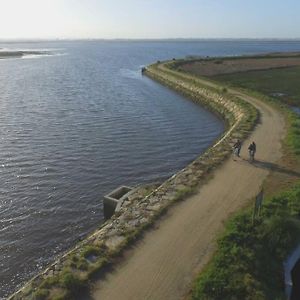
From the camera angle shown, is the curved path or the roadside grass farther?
the curved path

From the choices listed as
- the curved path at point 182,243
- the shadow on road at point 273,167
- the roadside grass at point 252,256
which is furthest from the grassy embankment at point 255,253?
the shadow on road at point 273,167

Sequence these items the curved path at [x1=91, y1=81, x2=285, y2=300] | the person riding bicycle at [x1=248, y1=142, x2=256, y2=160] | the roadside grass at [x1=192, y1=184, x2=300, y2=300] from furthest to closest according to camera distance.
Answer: the person riding bicycle at [x1=248, y1=142, x2=256, y2=160] → the curved path at [x1=91, y1=81, x2=285, y2=300] → the roadside grass at [x1=192, y1=184, x2=300, y2=300]

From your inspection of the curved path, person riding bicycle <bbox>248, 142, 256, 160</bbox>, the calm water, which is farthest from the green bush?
person riding bicycle <bbox>248, 142, 256, 160</bbox>

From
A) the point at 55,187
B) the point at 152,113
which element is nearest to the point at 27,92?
the point at 152,113

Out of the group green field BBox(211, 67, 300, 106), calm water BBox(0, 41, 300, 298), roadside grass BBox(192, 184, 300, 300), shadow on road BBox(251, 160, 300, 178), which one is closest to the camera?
roadside grass BBox(192, 184, 300, 300)

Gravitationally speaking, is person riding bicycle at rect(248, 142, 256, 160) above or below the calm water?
above

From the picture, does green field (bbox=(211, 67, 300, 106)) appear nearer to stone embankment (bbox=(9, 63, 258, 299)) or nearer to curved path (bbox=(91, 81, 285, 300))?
stone embankment (bbox=(9, 63, 258, 299))

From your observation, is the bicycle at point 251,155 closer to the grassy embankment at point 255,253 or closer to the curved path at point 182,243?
the curved path at point 182,243
